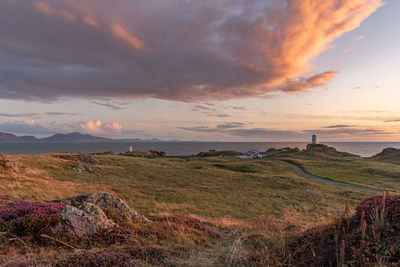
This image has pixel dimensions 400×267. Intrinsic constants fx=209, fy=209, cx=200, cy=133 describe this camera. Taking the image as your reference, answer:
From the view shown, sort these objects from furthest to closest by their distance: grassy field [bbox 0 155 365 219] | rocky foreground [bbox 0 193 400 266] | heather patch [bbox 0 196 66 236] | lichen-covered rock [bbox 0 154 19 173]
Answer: lichen-covered rock [bbox 0 154 19 173] → grassy field [bbox 0 155 365 219] → heather patch [bbox 0 196 66 236] → rocky foreground [bbox 0 193 400 266]

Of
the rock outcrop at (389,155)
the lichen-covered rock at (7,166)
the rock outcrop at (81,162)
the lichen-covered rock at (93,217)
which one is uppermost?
the lichen-covered rock at (93,217)

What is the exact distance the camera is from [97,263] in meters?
5.39

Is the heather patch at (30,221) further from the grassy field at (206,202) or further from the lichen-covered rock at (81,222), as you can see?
the grassy field at (206,202)

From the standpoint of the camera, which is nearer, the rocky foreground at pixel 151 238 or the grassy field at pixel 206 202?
the rocky foreground at pixel 151 238

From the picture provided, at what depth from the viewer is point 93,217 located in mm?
8320

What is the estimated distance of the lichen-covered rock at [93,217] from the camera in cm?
779

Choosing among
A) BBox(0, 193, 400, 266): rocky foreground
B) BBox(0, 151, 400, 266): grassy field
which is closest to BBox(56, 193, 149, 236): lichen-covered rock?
BBox(0, 193, 400, 266): rocky foreground

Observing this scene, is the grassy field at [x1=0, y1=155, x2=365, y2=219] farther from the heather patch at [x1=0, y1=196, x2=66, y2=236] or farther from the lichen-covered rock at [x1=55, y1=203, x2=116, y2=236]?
the heather patch at [x1=0, y1=196, x2=66, y2=236]

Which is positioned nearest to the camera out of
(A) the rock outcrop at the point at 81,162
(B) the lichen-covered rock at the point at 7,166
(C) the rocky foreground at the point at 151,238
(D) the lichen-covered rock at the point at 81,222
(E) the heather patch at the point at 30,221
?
(C) the rocky foreground at the point at 151,238

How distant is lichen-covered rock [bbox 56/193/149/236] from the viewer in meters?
7.79

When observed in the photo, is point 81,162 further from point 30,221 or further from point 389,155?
point 389,155

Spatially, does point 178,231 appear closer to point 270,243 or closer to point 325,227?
point 270,243

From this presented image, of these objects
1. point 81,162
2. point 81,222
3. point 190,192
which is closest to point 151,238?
point 81,222

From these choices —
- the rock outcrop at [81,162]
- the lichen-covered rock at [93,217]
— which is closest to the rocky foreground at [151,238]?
the lichen-covered rock at [93,217]
